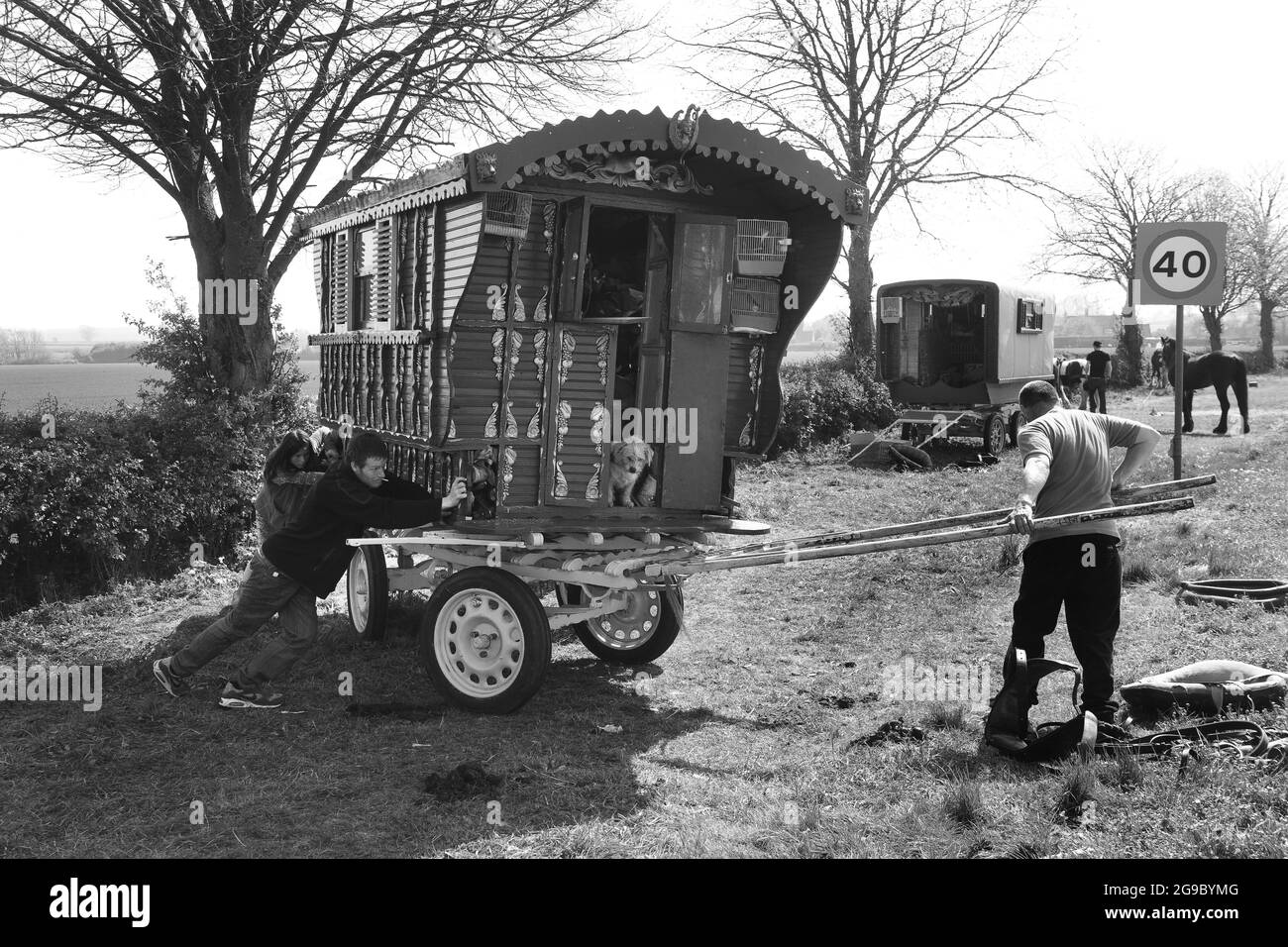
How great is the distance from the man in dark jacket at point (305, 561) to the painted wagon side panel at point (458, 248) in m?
0.96

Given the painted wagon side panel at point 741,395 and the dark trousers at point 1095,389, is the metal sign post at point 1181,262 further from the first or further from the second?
the dark trousers at point 1095,389

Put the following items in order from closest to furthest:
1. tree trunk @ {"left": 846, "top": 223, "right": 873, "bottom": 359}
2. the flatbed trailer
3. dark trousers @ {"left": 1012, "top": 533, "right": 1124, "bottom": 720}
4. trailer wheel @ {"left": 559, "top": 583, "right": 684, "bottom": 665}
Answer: dark trousers @ {"left": 1012, "top": 533, "right": 1124, "bottom": 720}, the flatbed trailer, trailer wheel @ {"left": 559, "top": 583, "right": 684, "bottom": 665}, tree trunk @ {"left": 846, "top": 223, "right": 873, "bottom": 359}

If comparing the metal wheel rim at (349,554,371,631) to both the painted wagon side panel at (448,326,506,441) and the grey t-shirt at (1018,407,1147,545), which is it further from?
the grey t-shirt at (1018,407,1147,545)

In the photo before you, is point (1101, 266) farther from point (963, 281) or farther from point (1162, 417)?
point (963, 281)

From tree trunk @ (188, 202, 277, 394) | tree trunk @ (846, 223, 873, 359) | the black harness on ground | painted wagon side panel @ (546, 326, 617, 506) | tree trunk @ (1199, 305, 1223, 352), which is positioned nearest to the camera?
the black harness on ground

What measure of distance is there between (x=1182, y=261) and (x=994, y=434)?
30.8 ft

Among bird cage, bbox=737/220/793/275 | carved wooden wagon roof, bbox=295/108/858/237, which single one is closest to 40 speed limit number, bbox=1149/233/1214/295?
carved wooden wagon roof, bbox=295/108/858/237

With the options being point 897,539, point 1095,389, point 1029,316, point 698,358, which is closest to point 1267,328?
point 1095,389

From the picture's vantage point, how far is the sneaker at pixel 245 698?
7176 mm

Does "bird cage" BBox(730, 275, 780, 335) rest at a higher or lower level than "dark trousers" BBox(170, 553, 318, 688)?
higher

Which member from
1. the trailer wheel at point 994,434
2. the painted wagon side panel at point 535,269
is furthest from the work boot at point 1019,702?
the trailer wheel at point 994,434

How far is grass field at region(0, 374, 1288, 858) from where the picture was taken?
509cm

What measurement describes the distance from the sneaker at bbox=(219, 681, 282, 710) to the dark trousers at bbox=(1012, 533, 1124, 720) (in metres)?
4.70

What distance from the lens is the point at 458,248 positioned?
23.2ft
